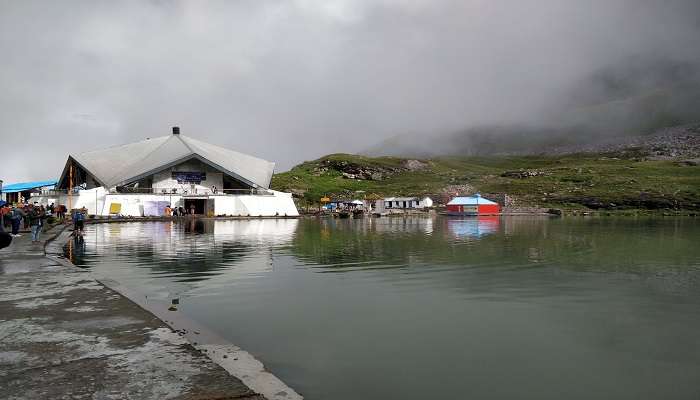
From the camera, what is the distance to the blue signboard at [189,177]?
64.2 meters

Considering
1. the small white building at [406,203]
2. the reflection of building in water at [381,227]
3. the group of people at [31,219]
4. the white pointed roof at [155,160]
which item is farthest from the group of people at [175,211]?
the small white building at [406,203]

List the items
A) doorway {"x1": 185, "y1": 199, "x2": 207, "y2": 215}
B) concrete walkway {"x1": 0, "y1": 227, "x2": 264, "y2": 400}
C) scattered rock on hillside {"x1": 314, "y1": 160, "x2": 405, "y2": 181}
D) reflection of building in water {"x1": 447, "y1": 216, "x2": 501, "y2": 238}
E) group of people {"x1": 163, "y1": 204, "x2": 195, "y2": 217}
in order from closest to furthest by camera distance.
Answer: concrete walkway {"x1": 0, "y1": 227, "x2": 264, "y2": 400} → reflection of building in water {"x1": 447, "y1": 216, "x2": 501, "y2": 238} → group of people {"x1": 163, "y1": 204, "x2": 195, "y2": 217} → doorway {"x1": 185, "y1": 199, "x2": 207, "y2": 215} → scattered rock on hillside {"x1": 314, "y1": 160, "x2": 405, "y2": 181}

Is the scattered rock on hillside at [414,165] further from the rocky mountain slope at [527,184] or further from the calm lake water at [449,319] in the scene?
the calm lake water at [449,319]

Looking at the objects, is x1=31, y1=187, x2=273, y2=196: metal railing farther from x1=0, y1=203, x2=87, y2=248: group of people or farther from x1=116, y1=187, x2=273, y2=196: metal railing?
x1=0, y1=203, x2=87, y2=248: group of people

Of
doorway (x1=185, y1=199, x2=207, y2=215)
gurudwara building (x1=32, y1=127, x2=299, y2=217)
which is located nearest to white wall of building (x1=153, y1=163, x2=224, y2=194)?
gurudwara building (x1=32, y1=127, x2=299, y2=217)

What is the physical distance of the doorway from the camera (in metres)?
61.7

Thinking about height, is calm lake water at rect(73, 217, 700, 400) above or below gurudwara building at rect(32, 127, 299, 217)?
below

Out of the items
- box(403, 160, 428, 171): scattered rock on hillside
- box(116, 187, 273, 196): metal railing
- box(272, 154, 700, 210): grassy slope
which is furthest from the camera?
box(403, 160, 428, 171): scattered rock on hillside

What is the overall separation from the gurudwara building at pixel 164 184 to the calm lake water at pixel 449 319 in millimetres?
42021

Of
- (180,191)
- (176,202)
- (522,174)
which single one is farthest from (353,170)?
(176,202)

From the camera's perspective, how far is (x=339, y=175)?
5300 inches

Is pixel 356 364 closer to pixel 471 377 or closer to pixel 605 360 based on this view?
pixel 471 377

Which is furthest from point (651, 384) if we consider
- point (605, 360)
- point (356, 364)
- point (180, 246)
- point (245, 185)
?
point (245, 185)

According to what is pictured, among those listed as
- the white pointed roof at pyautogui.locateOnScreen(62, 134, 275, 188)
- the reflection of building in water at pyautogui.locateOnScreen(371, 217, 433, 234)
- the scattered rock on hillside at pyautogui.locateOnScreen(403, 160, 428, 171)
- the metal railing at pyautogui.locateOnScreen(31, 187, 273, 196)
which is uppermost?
the scattered rock on hillside at pyautogui.locateOnScreen(403, 160, 428, 171)
